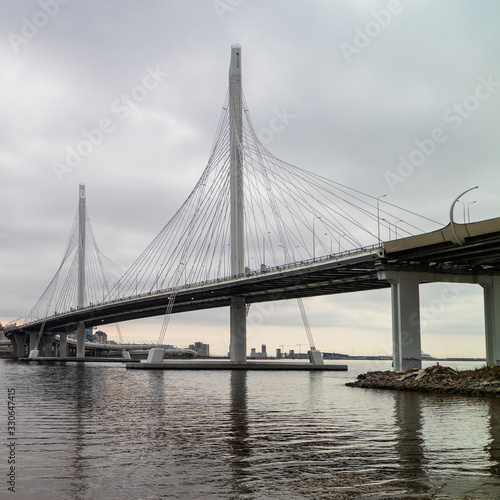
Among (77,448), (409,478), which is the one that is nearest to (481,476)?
(409,478)

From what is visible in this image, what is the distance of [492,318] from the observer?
59.0 metres

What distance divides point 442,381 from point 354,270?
19.6 m

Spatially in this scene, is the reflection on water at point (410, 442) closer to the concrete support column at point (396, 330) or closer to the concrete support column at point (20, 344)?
the concrete support column at point (396, 330)

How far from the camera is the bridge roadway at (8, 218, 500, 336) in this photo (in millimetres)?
45312

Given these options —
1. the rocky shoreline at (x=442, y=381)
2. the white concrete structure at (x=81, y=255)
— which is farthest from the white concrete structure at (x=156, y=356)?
the white concrete structure at (x=81, y=255)

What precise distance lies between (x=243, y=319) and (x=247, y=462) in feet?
238

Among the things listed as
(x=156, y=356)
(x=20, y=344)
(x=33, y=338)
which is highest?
(x=33, y=338)

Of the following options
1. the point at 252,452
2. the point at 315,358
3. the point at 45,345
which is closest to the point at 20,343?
the point at 45,345

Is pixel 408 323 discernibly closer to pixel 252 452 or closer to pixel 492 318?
pixel 492 318

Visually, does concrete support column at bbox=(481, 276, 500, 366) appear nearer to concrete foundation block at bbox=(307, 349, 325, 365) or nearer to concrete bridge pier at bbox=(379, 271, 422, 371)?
concrete bridge pier at bbox=(379, 271, 422, 371)

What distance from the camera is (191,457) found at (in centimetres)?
1421

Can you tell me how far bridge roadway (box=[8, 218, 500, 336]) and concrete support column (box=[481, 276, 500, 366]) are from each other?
4.82 ft

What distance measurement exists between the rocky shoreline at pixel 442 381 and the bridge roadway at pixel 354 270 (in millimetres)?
9142

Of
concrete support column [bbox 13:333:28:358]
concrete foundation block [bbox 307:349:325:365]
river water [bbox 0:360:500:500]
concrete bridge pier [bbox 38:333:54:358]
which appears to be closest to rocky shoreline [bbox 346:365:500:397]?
river water [bbox 0:360:500:500]
